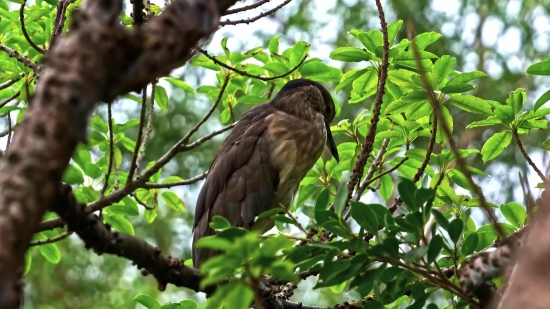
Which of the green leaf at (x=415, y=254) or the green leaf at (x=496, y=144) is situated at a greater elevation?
the green leaf at (x=496, y=144)

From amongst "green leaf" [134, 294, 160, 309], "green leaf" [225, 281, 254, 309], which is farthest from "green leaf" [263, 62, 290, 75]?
"green leaf" [225, 281, 254, 309]

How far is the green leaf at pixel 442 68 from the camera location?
9.78ft

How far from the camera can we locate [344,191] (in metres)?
2.15

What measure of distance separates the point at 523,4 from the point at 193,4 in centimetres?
862

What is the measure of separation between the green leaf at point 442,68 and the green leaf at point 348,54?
1.05 ft

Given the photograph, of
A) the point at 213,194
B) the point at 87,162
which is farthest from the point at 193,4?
the point at 213,194

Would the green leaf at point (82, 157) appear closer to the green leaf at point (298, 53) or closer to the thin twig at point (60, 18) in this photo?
the thin twig at point (60, 18)

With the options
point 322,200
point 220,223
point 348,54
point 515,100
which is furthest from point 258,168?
point 220,223

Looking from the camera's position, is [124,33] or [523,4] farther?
[523,4]

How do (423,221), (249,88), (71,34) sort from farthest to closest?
(249,88) < (423,221) < (71,34)

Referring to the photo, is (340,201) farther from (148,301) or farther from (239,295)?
(148,301)

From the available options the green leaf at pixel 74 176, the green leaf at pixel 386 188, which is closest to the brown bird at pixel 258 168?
the green leaf at pixel 386 188

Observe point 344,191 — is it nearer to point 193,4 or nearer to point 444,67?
point 193,4

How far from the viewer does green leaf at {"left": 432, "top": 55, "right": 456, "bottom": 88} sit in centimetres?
298
